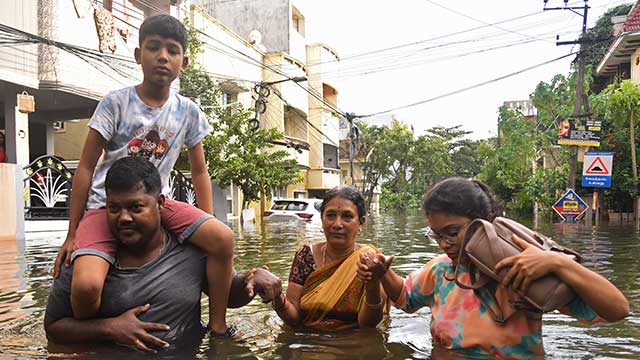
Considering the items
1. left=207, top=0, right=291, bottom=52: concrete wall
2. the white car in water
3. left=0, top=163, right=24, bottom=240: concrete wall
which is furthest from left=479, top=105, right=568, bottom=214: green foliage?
left=0, top=163, right=24, bottom=240: concrete wall

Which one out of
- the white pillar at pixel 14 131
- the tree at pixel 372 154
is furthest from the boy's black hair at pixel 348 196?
the tree at pixel 372 154

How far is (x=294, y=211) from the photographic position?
69.3ft

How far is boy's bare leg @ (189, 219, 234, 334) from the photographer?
347cm

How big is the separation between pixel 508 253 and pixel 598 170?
19.4m

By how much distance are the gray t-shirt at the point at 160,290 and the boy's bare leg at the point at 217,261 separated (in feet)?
0.30

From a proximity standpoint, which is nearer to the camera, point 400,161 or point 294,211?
point 294,211

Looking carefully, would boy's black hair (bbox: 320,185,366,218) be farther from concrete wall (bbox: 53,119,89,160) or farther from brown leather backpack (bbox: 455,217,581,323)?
concrete wall (bbox: 53,119,89,160)

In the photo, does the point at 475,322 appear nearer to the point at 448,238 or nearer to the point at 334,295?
the point at 448,238

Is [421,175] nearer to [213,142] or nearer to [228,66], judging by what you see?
[228,66]

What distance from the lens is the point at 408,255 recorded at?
9.29 meters

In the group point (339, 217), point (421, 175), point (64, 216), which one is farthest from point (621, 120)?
point (421, 175)

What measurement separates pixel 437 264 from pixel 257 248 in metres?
7.81

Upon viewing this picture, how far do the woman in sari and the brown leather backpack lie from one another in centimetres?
147

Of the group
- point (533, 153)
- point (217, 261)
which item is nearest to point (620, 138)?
point (533, 153)
